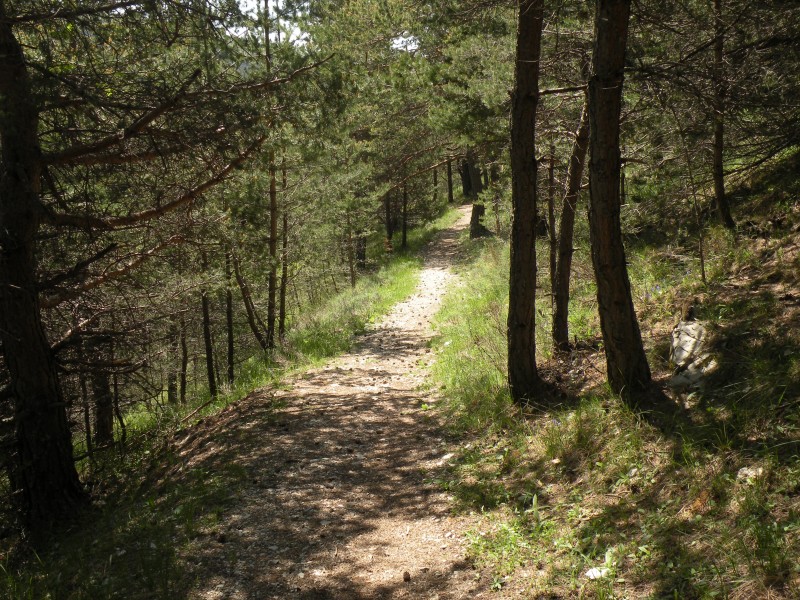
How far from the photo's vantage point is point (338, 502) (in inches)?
234

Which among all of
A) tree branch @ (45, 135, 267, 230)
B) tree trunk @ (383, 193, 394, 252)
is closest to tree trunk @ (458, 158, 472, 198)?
tree trunk @ (383, 193, 394, 252)

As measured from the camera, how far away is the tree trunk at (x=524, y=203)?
20.7ft

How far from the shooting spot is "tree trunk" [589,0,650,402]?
5.08m

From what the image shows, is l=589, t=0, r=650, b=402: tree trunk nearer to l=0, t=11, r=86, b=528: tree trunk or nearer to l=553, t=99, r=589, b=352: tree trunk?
l=553, t=99, r=589, b=352: tree trunk

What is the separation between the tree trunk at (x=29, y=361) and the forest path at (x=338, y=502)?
74.7 inches

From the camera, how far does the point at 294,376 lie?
1092 centimetres

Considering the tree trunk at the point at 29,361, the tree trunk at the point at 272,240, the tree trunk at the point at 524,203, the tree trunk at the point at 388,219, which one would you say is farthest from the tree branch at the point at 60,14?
the tree trunk at the point at 388,219

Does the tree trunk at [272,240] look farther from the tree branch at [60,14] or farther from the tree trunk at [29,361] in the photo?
the tree branch at [60,14]

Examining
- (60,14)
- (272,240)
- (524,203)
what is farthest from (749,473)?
(272,240)

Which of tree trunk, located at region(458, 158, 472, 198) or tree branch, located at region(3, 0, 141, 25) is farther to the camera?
tree trunk, located at region(458, 158, 472, 198)

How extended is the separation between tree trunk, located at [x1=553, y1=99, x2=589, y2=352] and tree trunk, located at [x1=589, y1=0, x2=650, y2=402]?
1.87 meters

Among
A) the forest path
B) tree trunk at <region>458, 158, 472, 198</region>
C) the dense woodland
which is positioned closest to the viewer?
the forest path

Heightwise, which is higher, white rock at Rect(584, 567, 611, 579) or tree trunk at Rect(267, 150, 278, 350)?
tree trunk at Rect(267, 150, 278, 350)

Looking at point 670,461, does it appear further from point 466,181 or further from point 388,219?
point 466,181
